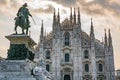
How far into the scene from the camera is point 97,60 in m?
55.4

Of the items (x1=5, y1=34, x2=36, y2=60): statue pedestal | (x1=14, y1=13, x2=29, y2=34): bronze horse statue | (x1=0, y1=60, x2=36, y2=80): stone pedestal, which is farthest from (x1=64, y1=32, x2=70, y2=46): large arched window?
(x1=0, y1=60, x2=36, y2=80): stone pedestal

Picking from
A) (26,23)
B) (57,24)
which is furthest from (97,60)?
(26,23)

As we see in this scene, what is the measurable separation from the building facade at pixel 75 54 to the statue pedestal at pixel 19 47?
36.9 m

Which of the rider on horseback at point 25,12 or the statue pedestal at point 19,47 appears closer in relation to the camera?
the statue pedestal at point 19,47

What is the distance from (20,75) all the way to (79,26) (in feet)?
135

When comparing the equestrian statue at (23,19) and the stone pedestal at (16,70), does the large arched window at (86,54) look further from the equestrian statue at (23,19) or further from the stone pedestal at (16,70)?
the stone pedestal at (16,70)

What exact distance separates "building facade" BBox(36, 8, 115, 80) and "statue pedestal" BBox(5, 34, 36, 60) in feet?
A: 121

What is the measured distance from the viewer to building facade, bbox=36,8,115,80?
54625 mm

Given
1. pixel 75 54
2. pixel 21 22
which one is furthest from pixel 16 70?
pixel 75 54

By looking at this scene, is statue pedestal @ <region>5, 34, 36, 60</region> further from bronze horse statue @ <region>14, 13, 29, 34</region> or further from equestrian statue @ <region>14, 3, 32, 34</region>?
bronze horse statue @ <region>14, 13, 29, 34</region>

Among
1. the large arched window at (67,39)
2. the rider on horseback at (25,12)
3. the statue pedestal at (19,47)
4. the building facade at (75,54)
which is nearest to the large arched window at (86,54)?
the building facade at (75,54)

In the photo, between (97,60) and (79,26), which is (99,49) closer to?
(97,60)

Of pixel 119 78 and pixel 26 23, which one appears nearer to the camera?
pixel 26 23

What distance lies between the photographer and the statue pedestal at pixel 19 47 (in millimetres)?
17484
